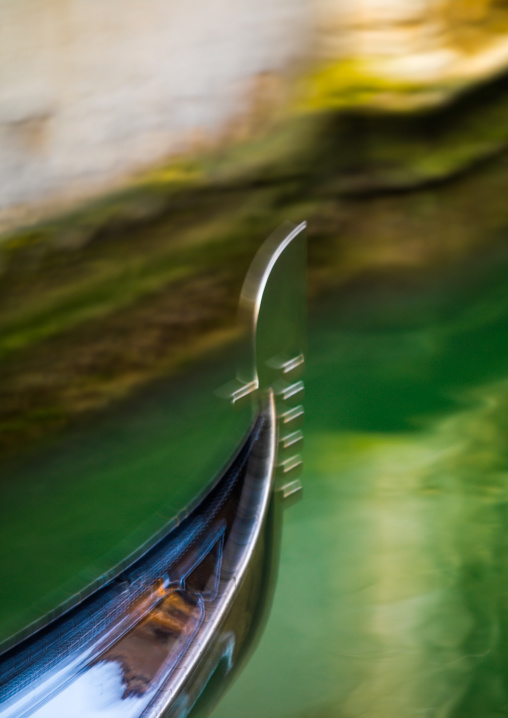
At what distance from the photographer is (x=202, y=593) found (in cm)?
69

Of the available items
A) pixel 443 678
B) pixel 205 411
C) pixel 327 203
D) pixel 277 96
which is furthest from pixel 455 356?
pixel 443 678

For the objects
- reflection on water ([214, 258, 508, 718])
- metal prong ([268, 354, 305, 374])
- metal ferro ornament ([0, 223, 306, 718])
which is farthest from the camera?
reflection on water ([214, 258, 508, 718])

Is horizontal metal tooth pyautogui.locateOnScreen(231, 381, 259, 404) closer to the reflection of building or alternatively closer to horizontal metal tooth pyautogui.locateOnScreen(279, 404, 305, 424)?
horizontal metal tooth pyautogui.locateOnScreen(279, 404, 305, 424)

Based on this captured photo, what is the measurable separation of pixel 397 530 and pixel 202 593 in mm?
541

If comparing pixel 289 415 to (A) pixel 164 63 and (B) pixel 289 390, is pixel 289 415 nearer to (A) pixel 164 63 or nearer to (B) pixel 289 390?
(B) pixel 289 390

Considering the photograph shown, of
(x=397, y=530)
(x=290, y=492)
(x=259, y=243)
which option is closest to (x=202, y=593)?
(x=290, y=492)

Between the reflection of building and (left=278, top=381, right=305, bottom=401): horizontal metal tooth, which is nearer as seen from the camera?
(left=278, top=381, right=305, bottom=401): horizontal metal tooth

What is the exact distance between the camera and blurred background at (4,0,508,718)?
124cm

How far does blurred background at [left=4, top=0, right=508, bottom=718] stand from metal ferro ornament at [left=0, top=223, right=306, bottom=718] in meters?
0.35

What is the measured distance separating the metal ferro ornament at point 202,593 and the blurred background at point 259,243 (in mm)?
351

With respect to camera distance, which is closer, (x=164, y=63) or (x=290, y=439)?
(x=290, y=439)

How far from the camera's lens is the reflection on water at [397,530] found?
916mm

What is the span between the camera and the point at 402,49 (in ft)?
4.92

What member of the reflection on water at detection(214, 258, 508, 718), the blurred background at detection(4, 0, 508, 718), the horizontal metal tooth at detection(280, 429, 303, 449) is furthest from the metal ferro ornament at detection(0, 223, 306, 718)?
the blurred background at detection(4, 0, 508, 718)
